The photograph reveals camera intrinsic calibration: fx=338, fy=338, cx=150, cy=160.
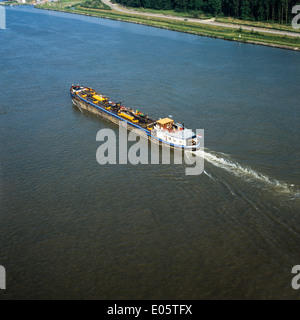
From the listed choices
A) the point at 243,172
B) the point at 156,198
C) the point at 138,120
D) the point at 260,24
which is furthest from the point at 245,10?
the point at 156,198

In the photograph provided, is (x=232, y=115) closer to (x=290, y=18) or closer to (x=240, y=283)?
(x=240, y=283)

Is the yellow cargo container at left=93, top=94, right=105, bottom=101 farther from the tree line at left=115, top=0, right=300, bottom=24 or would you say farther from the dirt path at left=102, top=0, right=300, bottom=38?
the tree line at left=115, top=0, right=300, bottom=24

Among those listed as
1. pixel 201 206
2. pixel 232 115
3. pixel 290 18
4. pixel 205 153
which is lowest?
pixel 201 206

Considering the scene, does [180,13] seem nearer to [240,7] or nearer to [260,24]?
[240,7]

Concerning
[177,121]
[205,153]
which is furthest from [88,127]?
[205,153]

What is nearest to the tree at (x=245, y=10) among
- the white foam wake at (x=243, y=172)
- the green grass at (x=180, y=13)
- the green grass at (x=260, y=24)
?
the green grass at (x=260, y=24)
